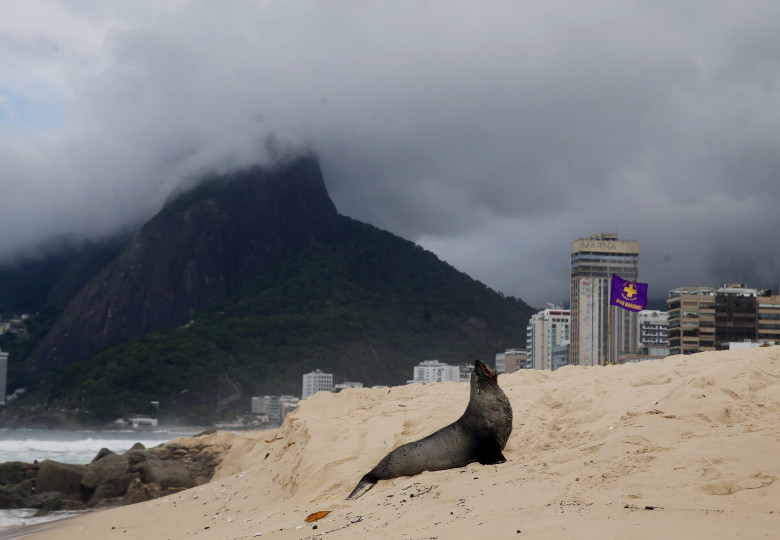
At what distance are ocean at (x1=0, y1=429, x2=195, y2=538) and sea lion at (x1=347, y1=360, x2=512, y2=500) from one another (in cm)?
919

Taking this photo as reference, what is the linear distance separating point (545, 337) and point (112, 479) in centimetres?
9578

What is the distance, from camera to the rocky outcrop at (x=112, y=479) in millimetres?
17219

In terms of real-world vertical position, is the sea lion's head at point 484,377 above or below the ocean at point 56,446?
above

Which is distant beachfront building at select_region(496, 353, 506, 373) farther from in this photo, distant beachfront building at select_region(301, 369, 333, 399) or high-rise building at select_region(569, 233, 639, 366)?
distant beachfront building at select_region(301, 369, 333, 399)

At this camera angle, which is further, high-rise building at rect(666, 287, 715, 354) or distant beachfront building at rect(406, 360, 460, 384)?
distant beachfront building at rect(406, 360, 460, 384)

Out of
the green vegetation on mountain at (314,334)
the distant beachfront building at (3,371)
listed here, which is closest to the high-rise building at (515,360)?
the green vegetation on mountain at (314,334)

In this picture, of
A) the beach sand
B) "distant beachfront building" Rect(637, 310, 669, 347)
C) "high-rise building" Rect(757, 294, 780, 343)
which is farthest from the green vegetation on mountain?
the beach sand

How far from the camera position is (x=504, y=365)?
111062 millimetres

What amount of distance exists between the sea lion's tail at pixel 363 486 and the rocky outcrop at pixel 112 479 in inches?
396

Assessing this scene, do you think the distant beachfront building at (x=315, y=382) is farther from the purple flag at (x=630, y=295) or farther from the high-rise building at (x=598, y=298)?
the purple flag at (x=630, y=295)

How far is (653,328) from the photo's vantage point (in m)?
111

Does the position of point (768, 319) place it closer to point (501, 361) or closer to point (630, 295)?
point (501, 361)

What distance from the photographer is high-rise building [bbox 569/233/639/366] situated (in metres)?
105

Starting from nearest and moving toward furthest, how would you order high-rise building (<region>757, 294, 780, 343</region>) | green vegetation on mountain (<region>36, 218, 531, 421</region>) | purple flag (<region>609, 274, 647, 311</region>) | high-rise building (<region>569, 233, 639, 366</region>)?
purple flag (<region>609, 274, 647, 311</region>), high-rise building (<region>757, 294, 780, 343</region>), green vegetation on mountain (<region>36, 218, 531, 421</region>), high-rise building (<region>569, 233, 639, 366</region>)
